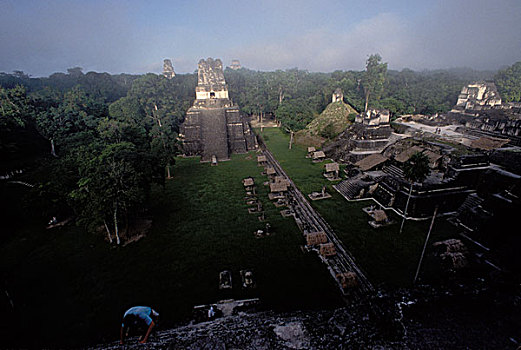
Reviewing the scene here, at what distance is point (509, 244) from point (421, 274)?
3.52 metres

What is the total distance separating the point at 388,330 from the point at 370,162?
18.9m

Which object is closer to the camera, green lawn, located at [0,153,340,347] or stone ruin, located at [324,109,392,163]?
green lawn, located at [0,153,340,347]

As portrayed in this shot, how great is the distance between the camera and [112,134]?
22484 mm

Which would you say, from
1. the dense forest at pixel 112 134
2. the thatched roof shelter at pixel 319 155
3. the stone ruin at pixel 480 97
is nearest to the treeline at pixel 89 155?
the dense forest at pixel 112 134

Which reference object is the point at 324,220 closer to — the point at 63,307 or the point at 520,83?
the point at 63,307

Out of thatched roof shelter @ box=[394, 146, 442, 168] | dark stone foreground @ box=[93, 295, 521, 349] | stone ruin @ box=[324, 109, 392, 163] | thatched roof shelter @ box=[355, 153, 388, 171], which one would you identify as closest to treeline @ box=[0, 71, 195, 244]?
dark stone foreground @ box=[93, 295, 521, 349]

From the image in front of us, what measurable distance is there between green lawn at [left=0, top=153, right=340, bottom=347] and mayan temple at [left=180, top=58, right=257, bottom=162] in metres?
13.6

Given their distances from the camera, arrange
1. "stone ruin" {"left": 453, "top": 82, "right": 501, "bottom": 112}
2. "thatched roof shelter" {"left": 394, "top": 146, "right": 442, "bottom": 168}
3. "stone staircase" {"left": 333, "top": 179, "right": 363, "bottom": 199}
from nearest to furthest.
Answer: "stone staircase" {"left": 333, "top": 179, "right": 363, "bottom": 199}, "thatched roof shelter" {"left": 394, "top": 146, "right": 442, "bottom": 168}, "stone ruin" {"left": 453, "top": 82, "right": 501, "bottom": 112}

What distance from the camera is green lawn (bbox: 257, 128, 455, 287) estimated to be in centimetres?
1049

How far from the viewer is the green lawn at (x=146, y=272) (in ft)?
28.2

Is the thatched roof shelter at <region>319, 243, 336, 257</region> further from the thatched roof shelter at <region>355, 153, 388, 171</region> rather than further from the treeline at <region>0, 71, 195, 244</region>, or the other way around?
the thatched roof shelter at <region>355, 153, 388, 171</region>

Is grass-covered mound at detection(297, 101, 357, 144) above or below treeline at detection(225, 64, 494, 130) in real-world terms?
below

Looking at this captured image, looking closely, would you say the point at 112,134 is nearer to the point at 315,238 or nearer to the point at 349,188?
the point at 315,238

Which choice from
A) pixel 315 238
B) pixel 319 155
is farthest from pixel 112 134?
pixel 315 238
